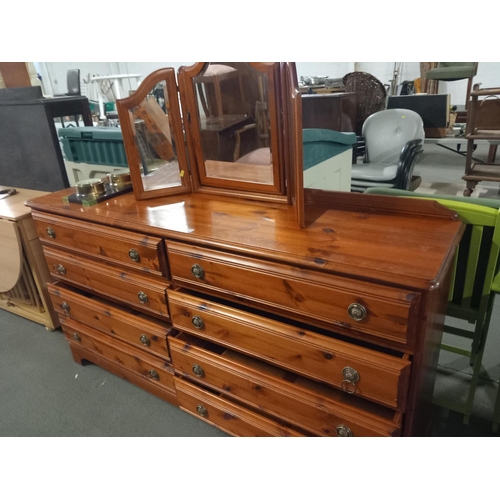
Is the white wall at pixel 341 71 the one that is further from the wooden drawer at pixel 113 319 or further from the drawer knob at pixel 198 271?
the drawer knob at pixel 198 271

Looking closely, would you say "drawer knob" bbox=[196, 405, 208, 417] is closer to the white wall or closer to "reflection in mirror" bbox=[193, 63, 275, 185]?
"reflection in mirror" bbox=[193, 63, 275, 185]

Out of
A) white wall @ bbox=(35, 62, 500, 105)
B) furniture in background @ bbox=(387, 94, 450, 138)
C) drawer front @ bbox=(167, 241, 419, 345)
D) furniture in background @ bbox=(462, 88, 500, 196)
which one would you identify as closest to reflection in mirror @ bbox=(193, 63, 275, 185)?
drawer front @ bbox=(167, 241, 419, 345)

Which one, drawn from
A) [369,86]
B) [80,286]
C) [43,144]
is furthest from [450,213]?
[369,86]

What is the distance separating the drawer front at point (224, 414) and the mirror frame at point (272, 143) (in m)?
0.83

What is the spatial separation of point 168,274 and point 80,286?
25.5 inches

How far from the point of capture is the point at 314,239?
48.0 inches

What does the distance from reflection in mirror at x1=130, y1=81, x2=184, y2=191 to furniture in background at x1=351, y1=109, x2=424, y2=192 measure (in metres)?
1.93

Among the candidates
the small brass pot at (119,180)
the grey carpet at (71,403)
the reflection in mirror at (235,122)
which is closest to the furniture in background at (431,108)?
the reflection in mirror at (235,122)

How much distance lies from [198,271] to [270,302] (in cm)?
29

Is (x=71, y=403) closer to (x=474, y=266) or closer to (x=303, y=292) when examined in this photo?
(x=303, y=292)

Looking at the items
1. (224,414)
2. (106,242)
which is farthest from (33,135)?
(224,414)

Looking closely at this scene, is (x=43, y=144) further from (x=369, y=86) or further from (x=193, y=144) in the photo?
(x=369, y=86)

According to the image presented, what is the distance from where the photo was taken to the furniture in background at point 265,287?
1.07 m

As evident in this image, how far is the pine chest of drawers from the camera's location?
41.8 inches
